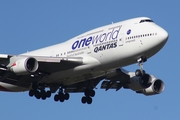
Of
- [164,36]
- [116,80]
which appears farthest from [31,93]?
[164,36]

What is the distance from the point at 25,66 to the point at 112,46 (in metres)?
6.75

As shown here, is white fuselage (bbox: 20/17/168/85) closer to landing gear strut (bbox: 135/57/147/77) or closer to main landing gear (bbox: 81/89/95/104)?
Answer: landing gear strut (bbox: 135/57/147/77)

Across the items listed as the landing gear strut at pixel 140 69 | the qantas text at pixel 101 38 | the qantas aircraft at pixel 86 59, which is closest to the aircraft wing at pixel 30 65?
the qantas aircraft at pixel 86 59

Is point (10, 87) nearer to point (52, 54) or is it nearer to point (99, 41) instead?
point (52, 54)

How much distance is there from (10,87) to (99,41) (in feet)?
33.1

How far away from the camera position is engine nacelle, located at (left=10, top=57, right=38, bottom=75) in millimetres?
55094

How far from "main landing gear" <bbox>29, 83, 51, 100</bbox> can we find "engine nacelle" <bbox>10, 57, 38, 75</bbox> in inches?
142

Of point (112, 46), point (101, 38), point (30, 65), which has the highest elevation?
point (101, 38)

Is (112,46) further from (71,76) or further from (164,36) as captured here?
(71,76)

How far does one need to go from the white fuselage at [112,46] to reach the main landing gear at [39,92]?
1.66 metres

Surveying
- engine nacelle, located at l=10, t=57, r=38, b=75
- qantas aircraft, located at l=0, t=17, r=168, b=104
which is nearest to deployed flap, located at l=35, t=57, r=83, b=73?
qantas aircraft, located at l=0, t=17, r=168, b=104

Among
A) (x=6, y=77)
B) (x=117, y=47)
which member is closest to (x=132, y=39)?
(x=117, y=47)

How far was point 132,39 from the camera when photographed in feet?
178

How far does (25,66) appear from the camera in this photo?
55062 mm
